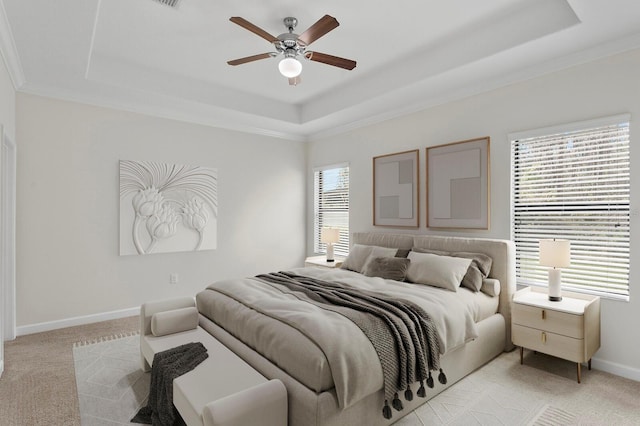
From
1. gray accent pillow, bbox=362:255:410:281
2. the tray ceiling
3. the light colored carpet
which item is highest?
the tray ceiling

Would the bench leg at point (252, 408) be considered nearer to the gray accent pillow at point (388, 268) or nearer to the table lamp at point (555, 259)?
the gray accent pillow at point (388, 268)

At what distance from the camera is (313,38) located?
2705 millimetres

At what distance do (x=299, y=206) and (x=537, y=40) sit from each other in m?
4.08

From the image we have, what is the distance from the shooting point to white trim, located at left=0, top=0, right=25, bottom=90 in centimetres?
255

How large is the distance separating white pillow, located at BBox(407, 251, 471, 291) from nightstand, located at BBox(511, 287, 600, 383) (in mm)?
Result: 508

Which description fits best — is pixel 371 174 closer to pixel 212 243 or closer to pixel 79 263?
pixel 212 243

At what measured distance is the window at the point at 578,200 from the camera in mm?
2871

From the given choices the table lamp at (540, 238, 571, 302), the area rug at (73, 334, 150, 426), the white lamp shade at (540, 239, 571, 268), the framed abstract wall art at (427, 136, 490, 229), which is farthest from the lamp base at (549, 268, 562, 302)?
the area rug at (73, 334, 150, 426)

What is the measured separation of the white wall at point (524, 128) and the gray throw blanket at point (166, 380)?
3.04 metres

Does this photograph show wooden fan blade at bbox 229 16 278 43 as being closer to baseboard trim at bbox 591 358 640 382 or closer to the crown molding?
the crown molding

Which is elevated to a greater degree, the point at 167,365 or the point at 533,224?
the point at 533,224

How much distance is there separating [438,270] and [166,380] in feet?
7.92

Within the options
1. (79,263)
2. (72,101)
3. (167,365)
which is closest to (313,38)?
(167,365)

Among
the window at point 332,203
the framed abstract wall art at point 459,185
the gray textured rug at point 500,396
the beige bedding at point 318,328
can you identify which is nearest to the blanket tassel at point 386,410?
the beige bedding at point 318,328
